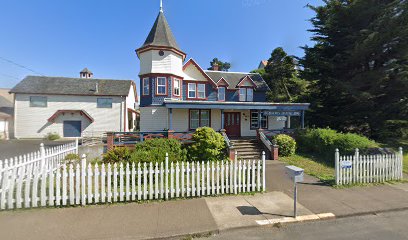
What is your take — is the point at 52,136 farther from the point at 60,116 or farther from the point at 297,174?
the point at 297,174

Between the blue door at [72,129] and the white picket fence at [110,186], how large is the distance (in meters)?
21.6

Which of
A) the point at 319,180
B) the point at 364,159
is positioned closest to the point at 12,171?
the point at 319,180

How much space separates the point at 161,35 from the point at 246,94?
976 cm

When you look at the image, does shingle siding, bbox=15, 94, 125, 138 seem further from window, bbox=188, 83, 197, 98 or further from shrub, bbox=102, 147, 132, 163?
shrub, bbox=102, 147, 132, 163

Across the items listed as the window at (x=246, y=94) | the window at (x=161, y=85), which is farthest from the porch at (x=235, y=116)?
the window at (x=246, y=94)

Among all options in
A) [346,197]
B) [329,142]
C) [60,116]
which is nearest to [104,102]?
[60,116]

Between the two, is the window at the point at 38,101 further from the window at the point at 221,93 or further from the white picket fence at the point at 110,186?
the white picket fence at the point at 110,186

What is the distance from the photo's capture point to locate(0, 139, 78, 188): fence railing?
5268mm

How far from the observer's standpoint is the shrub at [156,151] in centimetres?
746

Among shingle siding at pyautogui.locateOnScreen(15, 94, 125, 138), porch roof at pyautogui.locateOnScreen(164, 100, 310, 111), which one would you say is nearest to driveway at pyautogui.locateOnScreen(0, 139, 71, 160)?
shingle siding at pyautogui.locateOnScreen(15, 94, 125, 138)

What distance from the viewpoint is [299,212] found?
206 inches

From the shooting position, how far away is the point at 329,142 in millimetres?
12375

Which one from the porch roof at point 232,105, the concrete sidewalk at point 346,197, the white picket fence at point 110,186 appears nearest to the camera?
the white picket fence at point 110,186

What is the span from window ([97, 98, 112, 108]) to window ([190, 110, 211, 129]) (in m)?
14.4
